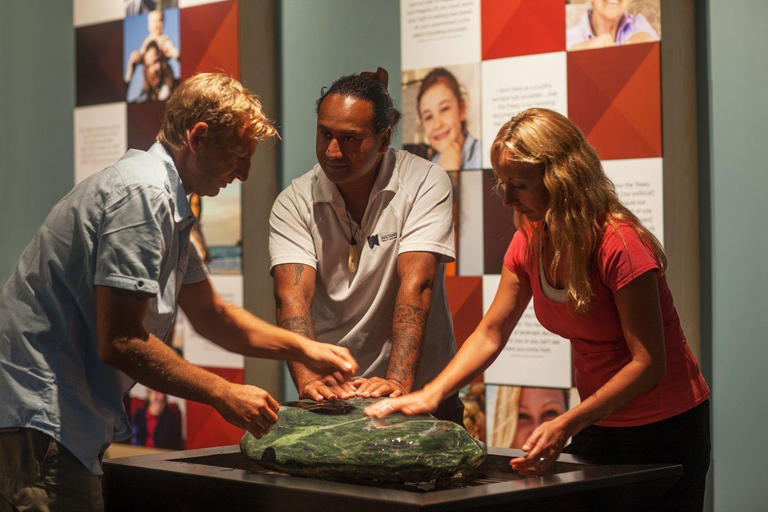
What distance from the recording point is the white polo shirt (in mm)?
2521

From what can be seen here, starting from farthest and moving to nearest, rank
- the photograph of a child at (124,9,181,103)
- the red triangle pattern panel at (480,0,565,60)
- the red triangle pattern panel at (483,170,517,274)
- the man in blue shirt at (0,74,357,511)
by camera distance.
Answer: the photograph of a child at (124,9,181,103), the red triangle pattern panel at (483,170,517,274), the red triangle pattern panel at (480,0,565,60), the man in blue shirt at (0,74,357,511)

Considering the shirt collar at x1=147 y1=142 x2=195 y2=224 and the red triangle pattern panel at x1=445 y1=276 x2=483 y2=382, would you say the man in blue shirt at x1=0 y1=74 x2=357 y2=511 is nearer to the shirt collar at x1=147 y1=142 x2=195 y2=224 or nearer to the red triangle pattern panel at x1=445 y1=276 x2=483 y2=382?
the shirt collar at x1=147 y1=142 x2=195 y2=224

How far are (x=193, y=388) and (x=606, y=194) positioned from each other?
98 cm

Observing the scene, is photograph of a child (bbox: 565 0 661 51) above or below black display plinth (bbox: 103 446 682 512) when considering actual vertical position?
above

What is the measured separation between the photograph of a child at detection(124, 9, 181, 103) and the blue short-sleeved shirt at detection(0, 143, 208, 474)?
2.29m

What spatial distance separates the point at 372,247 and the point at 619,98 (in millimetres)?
1109

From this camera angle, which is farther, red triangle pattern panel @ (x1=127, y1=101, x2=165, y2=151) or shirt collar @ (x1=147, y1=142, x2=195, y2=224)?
red triangle pattern panel @ (x1=127, y1=101, x2=165, y2=151)

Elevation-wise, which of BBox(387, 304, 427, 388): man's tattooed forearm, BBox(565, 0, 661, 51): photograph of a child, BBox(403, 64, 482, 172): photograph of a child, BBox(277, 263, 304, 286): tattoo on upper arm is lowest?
BBox(387, 304, 427, 388): man's tattooed forearm

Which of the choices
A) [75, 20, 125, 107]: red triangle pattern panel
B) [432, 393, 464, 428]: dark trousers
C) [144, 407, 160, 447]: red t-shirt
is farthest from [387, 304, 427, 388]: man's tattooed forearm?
[75, 20, 125, 107]: red triangle pattern panel

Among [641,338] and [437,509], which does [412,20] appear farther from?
[437,509]

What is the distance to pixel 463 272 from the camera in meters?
3.39

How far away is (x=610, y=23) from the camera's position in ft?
10.1

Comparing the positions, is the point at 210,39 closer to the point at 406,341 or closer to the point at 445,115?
the point at 445,115

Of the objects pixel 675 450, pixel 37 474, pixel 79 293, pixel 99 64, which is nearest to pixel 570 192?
pixel 675 450
